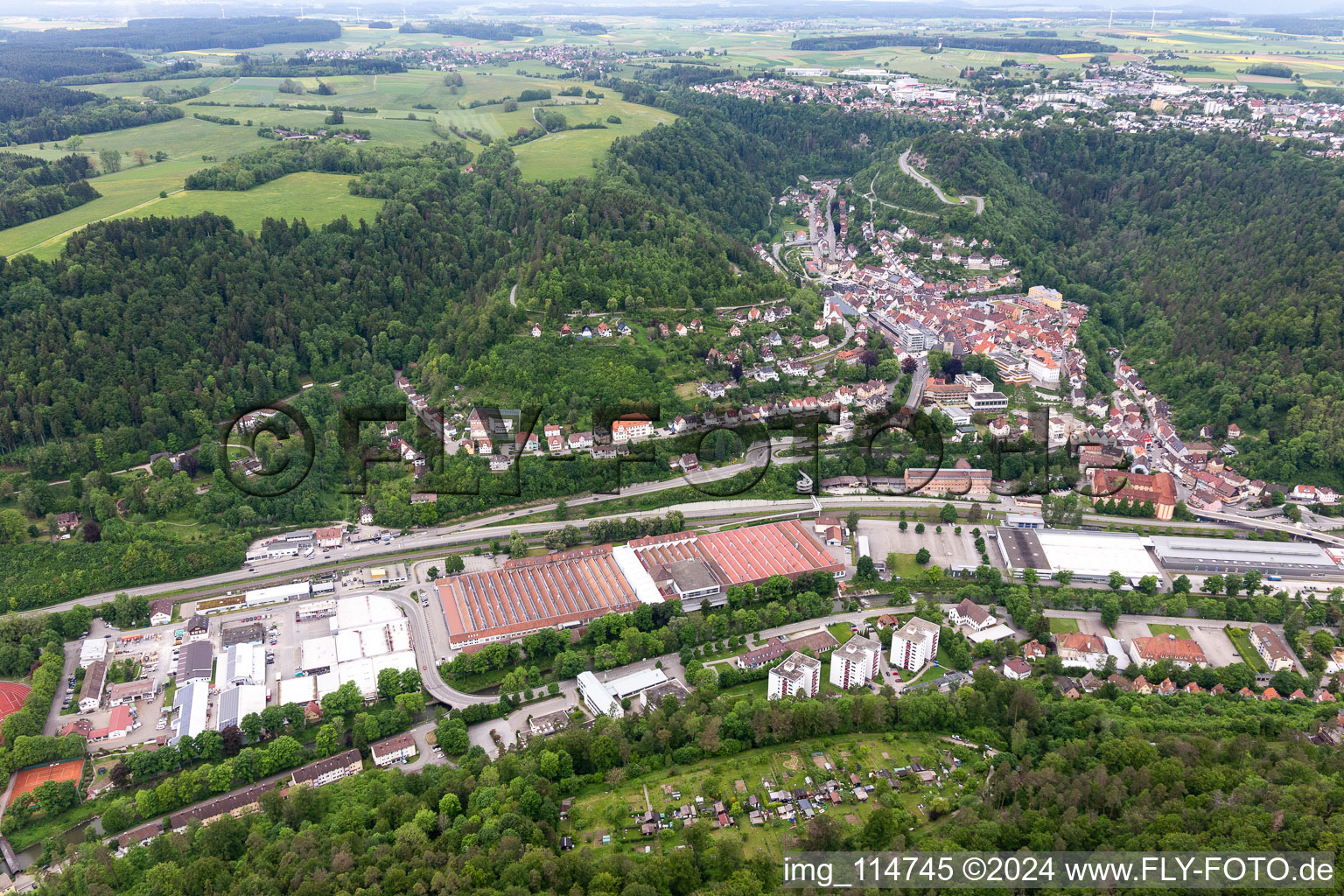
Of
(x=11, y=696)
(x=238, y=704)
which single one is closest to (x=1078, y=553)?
(x=238, y=704)

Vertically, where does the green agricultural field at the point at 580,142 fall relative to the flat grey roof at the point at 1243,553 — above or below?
above

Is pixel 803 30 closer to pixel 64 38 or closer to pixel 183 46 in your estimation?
pixel 183 46

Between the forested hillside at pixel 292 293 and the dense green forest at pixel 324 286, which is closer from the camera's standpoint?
the forested hillside at pixel 292 293

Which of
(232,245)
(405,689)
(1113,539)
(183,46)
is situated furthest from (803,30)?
(405,689)

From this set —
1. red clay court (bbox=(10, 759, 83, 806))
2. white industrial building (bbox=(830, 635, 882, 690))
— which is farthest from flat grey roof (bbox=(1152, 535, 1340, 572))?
red clay court (bbox=(10, 759, 83, 806))

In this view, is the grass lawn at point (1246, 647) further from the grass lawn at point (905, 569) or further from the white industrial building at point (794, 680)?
the white industrial building at point (794, 680)

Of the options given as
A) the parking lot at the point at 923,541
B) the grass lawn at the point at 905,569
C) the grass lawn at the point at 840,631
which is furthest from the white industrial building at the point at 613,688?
the parking lot at the point at 923,541

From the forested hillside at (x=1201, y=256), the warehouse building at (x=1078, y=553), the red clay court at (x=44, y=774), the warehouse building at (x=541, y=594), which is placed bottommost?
the red clay court at (x=44, y=774)
